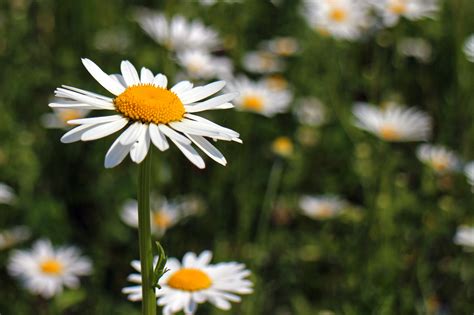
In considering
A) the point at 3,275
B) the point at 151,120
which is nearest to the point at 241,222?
the point at 3,275

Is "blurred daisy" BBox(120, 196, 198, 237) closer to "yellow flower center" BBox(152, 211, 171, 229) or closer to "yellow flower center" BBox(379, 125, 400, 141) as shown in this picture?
"yellow flower center" BBox(152, 211, 171, 229)

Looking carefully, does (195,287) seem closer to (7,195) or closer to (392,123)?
(7,195)

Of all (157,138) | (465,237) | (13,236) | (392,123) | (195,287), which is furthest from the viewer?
(392,123)

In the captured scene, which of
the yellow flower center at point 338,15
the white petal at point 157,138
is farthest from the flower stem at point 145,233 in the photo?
the yellow flower center at point 338,15

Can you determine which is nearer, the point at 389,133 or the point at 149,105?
the point at 149,105

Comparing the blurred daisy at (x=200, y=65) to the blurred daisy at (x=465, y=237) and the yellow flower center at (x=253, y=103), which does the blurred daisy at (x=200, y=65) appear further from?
the blurred daisy at (x=465, y=237)

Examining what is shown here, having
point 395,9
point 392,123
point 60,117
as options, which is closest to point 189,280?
point 392,123

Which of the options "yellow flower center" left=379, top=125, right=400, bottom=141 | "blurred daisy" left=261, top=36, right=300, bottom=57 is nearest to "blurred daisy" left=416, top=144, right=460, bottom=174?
"yellow flower center" left=379, top=125, right=400, bottom=141
